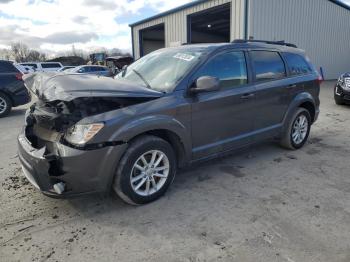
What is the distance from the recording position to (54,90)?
3.08m

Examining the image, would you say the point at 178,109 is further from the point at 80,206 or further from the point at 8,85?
the point at 8,85

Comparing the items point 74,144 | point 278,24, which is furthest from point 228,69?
point 278,24

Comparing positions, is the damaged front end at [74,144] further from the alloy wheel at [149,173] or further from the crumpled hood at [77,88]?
the alloy wheel at [149,173]

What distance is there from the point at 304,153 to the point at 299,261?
3.00m

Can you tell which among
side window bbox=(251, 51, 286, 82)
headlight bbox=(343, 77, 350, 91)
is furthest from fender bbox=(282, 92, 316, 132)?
headlight bbox=(343, 77, 350, 91)

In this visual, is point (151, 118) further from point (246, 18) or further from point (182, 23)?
point (182, 23)

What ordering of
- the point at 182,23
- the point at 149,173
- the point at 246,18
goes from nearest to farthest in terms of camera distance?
the point at 149,173
the point at 246,18
the point at 182,23

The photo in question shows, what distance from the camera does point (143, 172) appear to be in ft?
10.6

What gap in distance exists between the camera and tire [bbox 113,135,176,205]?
3.05 metres

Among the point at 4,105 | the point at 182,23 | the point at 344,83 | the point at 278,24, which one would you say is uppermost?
the point at 182,23

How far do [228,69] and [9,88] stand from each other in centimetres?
741

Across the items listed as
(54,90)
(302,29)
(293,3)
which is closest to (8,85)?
(54,90)

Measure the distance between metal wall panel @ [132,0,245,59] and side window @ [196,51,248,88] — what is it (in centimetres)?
943

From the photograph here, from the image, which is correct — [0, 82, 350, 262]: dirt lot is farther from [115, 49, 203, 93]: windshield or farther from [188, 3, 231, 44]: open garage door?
[188, 3, 231, 44]: open garage door
